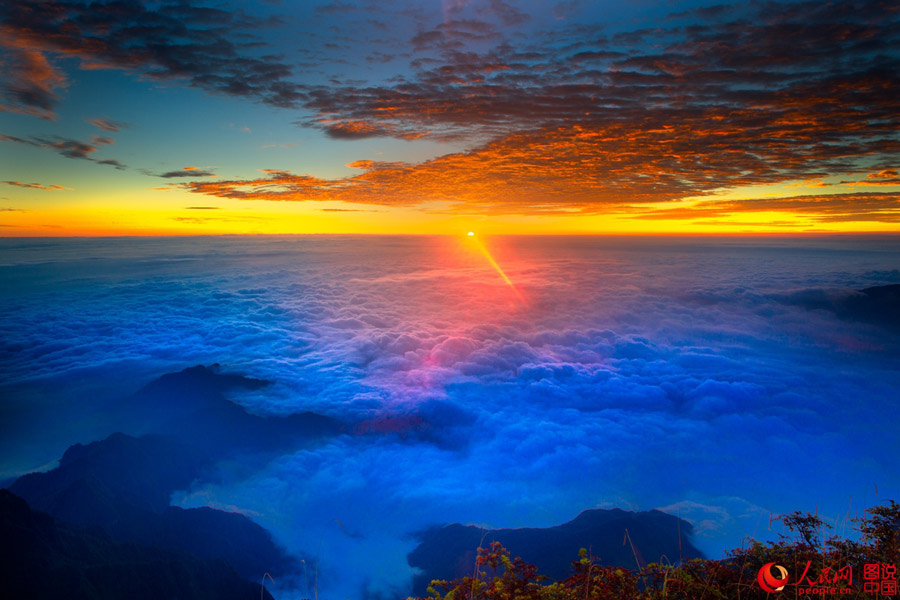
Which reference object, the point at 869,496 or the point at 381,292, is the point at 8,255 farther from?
the point at 869,496

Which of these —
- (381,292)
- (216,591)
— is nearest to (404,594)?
(216,591)

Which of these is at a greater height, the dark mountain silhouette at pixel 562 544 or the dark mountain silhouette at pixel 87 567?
the dark mountain silhouette at pixel 87 567

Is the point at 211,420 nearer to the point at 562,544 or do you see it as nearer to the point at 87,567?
the point at 87,567

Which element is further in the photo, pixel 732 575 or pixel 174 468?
pixel 174 468

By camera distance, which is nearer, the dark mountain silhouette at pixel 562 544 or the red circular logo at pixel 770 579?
the red circular logo at pixel 770 579

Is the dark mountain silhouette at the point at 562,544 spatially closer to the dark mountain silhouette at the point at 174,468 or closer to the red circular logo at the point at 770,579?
the dark mountain silhouette at the point at 174,468

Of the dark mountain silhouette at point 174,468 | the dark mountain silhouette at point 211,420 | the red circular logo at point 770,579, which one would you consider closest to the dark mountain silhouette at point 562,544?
the dark mountain silhouette at point 174,468

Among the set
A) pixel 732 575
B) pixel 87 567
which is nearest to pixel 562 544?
pixel 732 575
